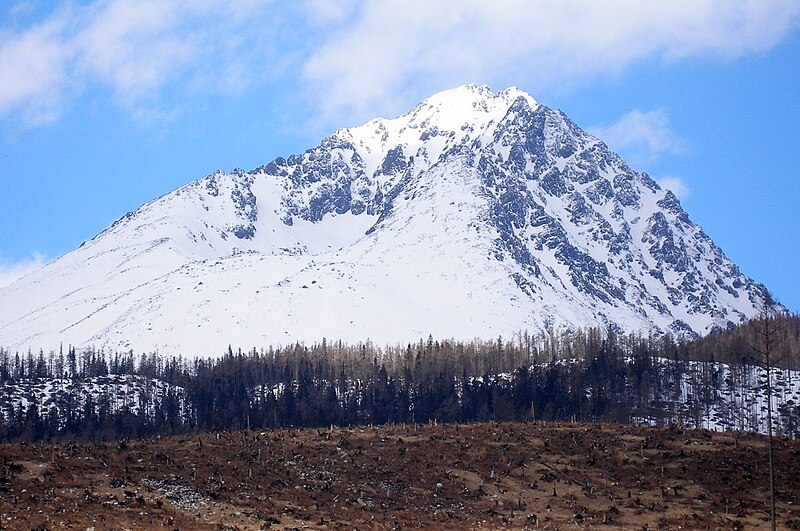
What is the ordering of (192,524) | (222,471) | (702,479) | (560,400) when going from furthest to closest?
1. (560,400)
2. (702,479)
3. (222,471)
4. (192,524)

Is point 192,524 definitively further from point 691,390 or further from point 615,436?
point 691,390

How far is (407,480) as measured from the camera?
7581 cm

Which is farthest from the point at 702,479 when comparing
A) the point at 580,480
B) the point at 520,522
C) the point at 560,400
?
the point at 560,400

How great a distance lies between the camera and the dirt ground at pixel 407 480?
61.4m

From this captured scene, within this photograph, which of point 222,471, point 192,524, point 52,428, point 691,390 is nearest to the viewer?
point 192,524

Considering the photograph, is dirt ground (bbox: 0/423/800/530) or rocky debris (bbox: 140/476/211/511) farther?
rocky debris (bbox: 140/476/211/511)

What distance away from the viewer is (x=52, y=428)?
540ft

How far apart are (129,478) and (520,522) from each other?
89.3 ft

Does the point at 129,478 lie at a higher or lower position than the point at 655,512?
higher

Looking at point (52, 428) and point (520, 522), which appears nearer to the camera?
point (520, 522)

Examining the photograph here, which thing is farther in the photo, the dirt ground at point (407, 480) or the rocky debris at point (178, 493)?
Result: the rocky debris at point (178, 493)

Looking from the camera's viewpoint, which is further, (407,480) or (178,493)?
(407,480)

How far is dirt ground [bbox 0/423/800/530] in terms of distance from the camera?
61.4 metres

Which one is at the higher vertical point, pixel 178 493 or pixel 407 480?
pixel 178 493
